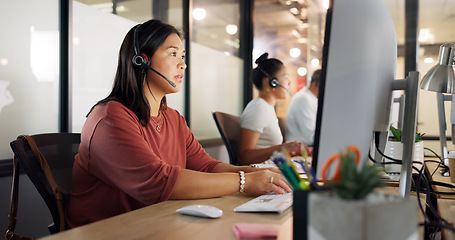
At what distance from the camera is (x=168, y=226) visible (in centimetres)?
83

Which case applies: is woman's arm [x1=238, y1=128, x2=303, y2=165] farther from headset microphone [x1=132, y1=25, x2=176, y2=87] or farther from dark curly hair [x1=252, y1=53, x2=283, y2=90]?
headset microphone [x1=132, y1=25, x2=176, y2=87]

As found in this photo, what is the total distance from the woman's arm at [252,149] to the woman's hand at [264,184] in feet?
3.81

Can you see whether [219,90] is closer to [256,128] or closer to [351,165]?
[256,128]

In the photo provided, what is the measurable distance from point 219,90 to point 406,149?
3002 mm

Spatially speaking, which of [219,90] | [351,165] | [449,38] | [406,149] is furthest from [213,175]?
[449,38]

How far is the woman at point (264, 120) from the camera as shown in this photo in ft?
8.00

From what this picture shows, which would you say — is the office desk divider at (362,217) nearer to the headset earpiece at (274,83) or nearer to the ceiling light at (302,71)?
the headset earpiece at (274,83)

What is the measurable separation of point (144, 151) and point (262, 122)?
148 cm

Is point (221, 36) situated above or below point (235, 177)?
above

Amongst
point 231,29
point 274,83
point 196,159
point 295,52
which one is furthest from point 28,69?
point 295,52

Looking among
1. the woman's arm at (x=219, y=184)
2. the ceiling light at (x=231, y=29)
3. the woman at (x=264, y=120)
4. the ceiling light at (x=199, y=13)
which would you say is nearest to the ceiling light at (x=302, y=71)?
the ceiling light at (x=231, y=29)

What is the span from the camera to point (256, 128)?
2.52m

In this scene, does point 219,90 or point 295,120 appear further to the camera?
point 219,90

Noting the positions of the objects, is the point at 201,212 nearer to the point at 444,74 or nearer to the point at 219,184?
the point at 219,184
